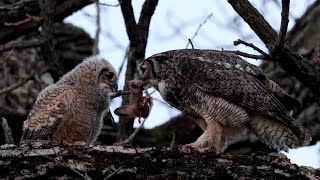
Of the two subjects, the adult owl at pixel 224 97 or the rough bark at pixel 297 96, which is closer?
the adult owl at pixel 224 97

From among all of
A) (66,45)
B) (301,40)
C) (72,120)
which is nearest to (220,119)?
(72,120)

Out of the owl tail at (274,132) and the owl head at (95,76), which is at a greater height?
the owl head at (95,76)

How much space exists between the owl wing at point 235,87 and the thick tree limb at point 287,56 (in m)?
0.40

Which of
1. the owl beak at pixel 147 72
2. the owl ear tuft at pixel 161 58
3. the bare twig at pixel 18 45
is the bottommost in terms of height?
the owl beak at pixel 147 72

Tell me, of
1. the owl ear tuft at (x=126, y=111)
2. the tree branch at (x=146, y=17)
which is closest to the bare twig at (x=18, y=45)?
the tree branch at (x=146, y=17)

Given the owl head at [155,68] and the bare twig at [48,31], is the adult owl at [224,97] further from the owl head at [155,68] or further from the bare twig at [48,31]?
the bare twig at [48,31]

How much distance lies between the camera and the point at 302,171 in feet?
15.5

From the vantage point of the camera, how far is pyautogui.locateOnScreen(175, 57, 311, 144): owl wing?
5.59 metres

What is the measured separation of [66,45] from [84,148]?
4.45m

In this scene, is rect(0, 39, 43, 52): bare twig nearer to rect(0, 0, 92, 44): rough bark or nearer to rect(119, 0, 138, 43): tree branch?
rect(0, 0, 92, 44): rough bark

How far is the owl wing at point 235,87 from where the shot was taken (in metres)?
5.59

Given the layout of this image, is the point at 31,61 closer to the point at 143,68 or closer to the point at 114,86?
the point at 114,86

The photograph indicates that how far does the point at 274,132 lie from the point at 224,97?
0.45 metres

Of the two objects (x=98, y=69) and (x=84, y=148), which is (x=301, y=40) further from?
(x=84, y=148)
